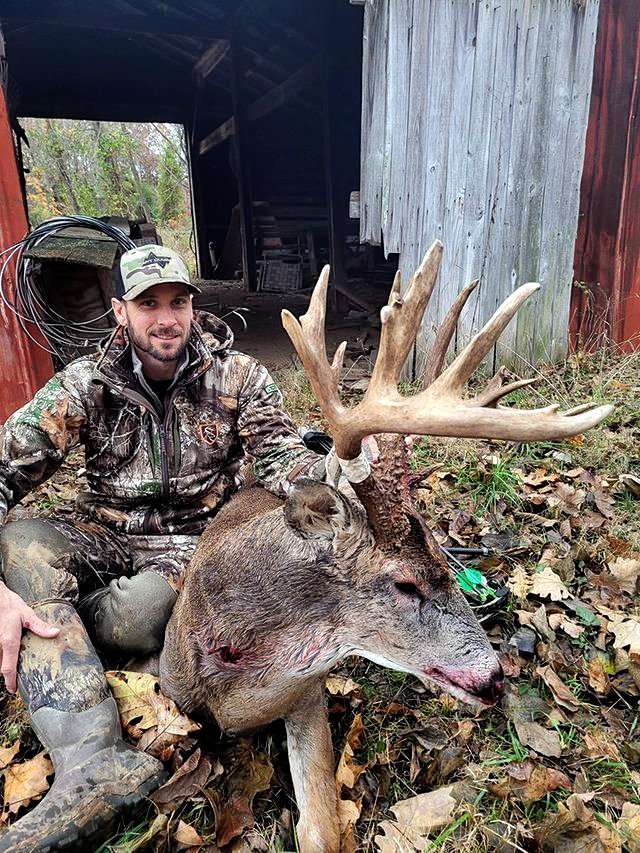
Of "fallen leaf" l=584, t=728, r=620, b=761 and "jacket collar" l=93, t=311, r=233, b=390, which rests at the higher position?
"jacket collar" l=93, t=311, r=233, b=390

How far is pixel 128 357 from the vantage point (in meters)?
3.09

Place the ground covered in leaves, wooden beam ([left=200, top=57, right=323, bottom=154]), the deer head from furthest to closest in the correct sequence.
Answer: wooden beam ([left=200, top=57, right=323, bottom=154]), the ground covered in leaves, the deer head

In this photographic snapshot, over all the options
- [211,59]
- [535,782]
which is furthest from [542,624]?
[211,59]

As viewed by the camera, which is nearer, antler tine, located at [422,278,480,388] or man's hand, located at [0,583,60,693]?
antler tine, located at [422,278,480,388]

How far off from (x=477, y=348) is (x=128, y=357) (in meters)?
1.90

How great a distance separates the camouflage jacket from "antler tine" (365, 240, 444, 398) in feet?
3.23

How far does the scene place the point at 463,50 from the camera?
210 inches

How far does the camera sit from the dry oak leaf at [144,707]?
7.80 feet

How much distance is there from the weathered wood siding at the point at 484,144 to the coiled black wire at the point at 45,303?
248cm

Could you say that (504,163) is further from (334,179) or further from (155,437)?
→ (334,179)

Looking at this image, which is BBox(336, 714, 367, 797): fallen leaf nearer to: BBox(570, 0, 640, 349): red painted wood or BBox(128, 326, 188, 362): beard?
BBox(128, 326, 188, 362): beard

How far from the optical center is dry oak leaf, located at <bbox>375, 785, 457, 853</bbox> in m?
2.19

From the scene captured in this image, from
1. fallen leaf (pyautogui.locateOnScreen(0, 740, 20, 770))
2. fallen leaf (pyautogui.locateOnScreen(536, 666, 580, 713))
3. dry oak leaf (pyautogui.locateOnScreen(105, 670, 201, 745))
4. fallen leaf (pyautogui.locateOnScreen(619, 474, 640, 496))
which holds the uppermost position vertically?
fallen leaf (pyautogui.locateOnScreen(619, 474, 640, 496))

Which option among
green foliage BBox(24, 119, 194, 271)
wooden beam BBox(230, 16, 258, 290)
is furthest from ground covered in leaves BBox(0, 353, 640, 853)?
green foliage BBox(24, 119, 194, 271)
